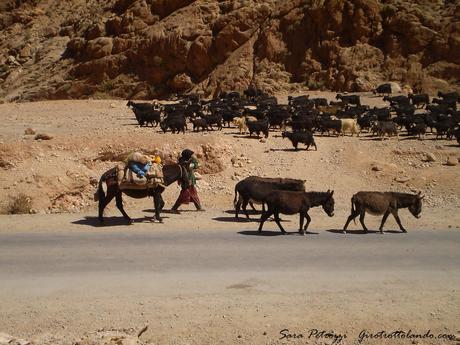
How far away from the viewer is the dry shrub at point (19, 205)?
50.6ft

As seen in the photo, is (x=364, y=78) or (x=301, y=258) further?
(x=364, y=78)

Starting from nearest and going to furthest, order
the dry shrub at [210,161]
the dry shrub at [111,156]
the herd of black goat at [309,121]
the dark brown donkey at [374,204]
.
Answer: the dark brown donkey at [374,204] < the dry shrub at [111,156] < the dry shrub at [210,161] < the herd of black goat at [309,121]

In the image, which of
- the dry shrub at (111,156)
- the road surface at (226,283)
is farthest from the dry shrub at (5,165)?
the road surface at (226,283)

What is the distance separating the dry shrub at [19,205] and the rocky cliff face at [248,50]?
32.8 m

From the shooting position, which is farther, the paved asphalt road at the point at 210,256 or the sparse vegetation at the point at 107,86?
the sparse vegetation at the point at 107,86

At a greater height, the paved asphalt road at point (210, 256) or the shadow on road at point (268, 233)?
the shadow on road at point (268, 233)

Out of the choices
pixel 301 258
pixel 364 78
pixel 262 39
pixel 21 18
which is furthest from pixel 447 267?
pixel 21 18

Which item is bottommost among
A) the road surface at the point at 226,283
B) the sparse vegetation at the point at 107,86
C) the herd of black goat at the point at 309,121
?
the road surface at the point at 226,283

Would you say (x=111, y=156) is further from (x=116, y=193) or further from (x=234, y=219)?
(x=234, y=219)

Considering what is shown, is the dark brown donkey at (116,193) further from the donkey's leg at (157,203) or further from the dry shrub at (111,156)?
A: the dry shrub at (111,156)

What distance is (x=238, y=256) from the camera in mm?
10641

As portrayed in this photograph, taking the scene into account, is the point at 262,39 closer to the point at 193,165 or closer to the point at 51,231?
the point at 193,165

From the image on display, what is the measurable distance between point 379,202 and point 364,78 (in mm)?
34199

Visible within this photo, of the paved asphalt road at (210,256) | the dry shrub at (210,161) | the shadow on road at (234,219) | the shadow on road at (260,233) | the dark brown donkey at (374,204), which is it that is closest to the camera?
the paved asphalt road at (210,256)
